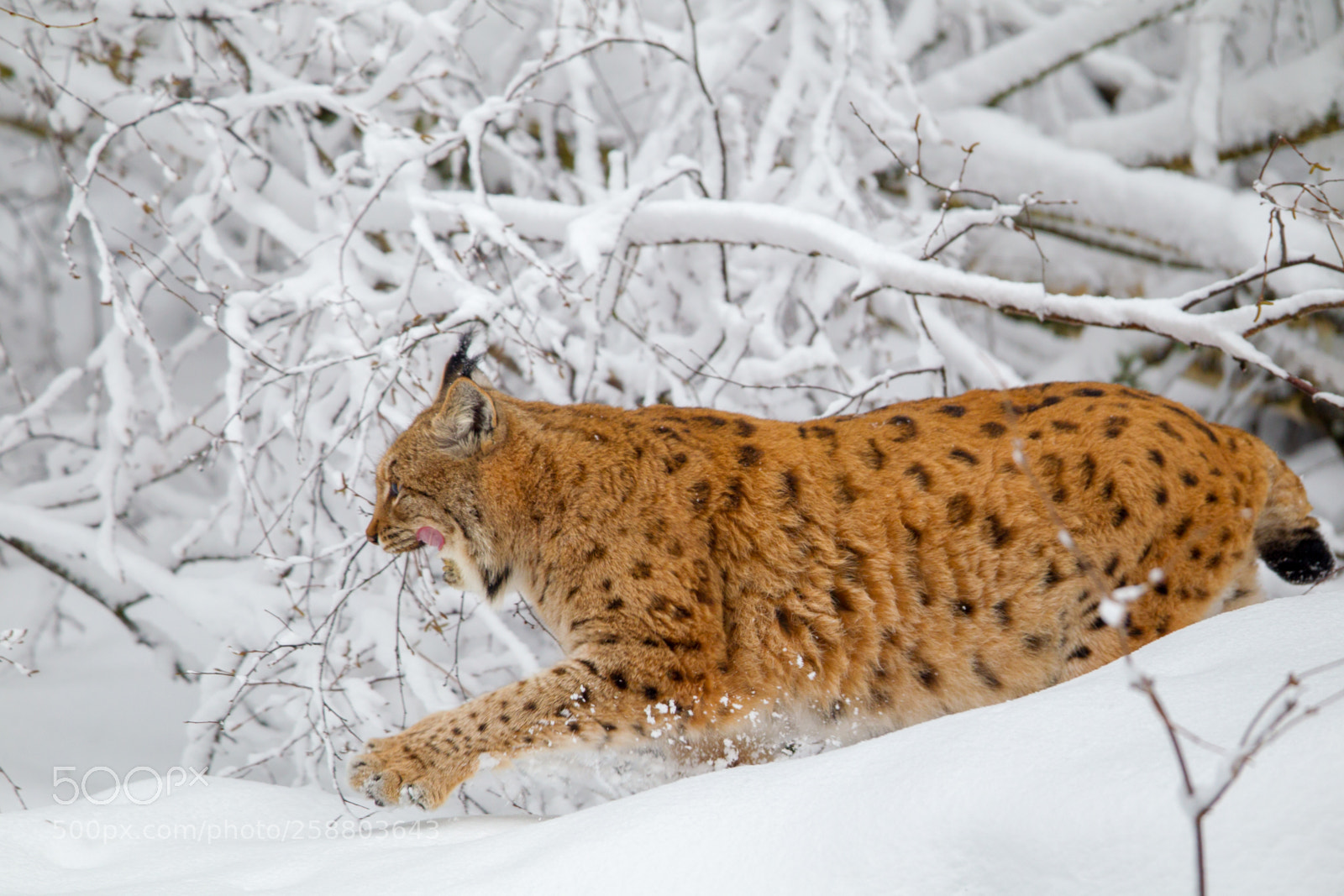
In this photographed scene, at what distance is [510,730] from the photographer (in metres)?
3.06

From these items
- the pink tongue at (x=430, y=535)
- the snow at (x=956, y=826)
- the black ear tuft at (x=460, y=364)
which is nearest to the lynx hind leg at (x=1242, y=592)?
the snow at (x=956, y=826)

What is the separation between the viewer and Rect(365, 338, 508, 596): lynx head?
11.7ft

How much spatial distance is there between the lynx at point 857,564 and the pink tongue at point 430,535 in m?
0.27

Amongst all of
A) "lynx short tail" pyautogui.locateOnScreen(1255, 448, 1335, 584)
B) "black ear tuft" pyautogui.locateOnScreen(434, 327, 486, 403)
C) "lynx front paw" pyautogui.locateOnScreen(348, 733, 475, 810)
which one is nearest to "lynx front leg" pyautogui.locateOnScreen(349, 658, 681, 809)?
"lynx front paw" pyautogui.locateOnScreen(348, 733, 475, 810)

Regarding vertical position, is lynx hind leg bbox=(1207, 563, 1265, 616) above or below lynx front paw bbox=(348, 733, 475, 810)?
above

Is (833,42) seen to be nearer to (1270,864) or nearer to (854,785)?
(854,785)

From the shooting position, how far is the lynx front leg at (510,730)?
10.00 ft

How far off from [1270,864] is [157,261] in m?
5.18

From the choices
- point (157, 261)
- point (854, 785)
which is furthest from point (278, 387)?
point (854, 785)

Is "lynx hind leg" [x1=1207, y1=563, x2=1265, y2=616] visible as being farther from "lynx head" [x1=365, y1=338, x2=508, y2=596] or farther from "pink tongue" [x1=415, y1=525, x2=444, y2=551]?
"pink tongue" [x1=415, y1=525, x2=444, y2=551]

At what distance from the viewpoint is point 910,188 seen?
6.37 meters

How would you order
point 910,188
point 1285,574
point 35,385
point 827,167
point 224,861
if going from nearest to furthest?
point 224,861 → point 1285,574 → point 827,167 → point 910,188 → point 35,385

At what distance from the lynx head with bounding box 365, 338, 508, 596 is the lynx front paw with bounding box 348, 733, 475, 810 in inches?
27.3

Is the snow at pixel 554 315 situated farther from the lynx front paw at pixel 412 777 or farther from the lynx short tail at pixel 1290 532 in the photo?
Answer: the lynx short tail at pixel 1290 532
